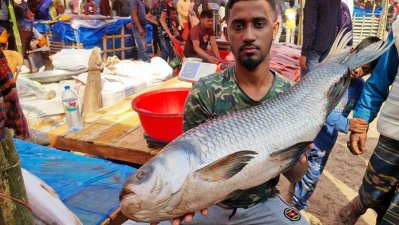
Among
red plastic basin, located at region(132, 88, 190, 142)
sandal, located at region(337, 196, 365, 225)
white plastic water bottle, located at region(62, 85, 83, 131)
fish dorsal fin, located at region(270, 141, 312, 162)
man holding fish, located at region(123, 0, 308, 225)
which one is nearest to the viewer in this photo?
fish dorsal fin, located at region(270, 141, 312, 162)

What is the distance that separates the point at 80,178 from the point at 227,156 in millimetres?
1716

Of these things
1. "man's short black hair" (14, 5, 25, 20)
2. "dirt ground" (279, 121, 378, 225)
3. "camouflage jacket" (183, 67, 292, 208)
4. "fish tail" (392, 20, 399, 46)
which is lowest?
"dirt ground" (279, 121, 378, 225)

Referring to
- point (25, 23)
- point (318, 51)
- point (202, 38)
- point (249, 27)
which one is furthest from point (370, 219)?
point (25, 23)

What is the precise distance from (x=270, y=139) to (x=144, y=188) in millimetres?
647

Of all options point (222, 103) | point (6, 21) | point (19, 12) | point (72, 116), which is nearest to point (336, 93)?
point (222, 103)

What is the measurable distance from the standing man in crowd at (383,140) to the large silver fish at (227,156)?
0.66m

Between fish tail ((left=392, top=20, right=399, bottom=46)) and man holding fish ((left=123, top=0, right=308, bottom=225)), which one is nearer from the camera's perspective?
man holding fish ((left=123, top=0, right=308, bottom=225))

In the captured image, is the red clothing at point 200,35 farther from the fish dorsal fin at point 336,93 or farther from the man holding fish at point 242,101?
the fish dorsal fin at point 336,93

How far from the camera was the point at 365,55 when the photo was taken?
6.49ft

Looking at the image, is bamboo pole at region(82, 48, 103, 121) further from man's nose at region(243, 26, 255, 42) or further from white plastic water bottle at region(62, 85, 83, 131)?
man's nose at region(243, 26, 255, 42)

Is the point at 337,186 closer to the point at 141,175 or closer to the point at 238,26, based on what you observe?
the point at 238,26

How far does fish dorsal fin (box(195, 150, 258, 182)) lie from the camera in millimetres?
1428

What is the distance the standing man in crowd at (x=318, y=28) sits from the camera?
504cm

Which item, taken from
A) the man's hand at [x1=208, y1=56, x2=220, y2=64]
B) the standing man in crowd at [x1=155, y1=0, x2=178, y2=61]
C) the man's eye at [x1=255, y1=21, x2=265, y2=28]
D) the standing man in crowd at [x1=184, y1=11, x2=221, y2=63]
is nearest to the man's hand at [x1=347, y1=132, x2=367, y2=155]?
the man's eye at [x1=255, y1=21, x2=265, y2=28]
